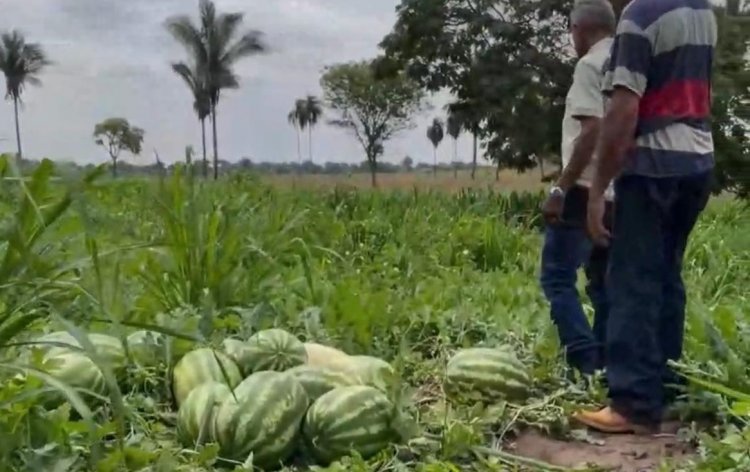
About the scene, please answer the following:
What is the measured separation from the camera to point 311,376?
303cm

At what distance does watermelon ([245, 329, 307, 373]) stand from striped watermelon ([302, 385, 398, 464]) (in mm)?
310

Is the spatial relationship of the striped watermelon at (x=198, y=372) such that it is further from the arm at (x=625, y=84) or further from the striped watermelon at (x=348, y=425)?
the arm at (x=625, y=84)

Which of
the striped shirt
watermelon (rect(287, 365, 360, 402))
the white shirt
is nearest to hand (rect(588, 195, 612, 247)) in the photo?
the striped shirt

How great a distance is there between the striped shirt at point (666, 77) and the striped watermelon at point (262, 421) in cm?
127

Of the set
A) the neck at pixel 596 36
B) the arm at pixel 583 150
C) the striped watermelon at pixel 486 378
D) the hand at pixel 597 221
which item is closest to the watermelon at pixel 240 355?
the striped watermelon at pixel 486 378

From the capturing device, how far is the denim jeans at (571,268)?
13.0 feet

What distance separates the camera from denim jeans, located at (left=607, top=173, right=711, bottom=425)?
329 centimetres

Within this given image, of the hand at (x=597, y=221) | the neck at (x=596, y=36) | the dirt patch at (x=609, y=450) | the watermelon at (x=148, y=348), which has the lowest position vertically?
the dirt patch at (x=609, y=450)

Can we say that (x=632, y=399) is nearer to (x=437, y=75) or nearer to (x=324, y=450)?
(x=324, y=450)

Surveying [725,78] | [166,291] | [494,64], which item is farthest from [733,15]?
[166,291]

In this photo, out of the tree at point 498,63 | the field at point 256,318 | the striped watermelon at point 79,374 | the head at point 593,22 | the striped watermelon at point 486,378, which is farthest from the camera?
the tree at point 498,63

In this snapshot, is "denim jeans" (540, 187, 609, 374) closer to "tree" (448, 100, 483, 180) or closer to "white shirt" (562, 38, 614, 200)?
"white shirt" (562, 38, 614, 200)

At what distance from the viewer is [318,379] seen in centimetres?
303

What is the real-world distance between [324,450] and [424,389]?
32.5 inches
